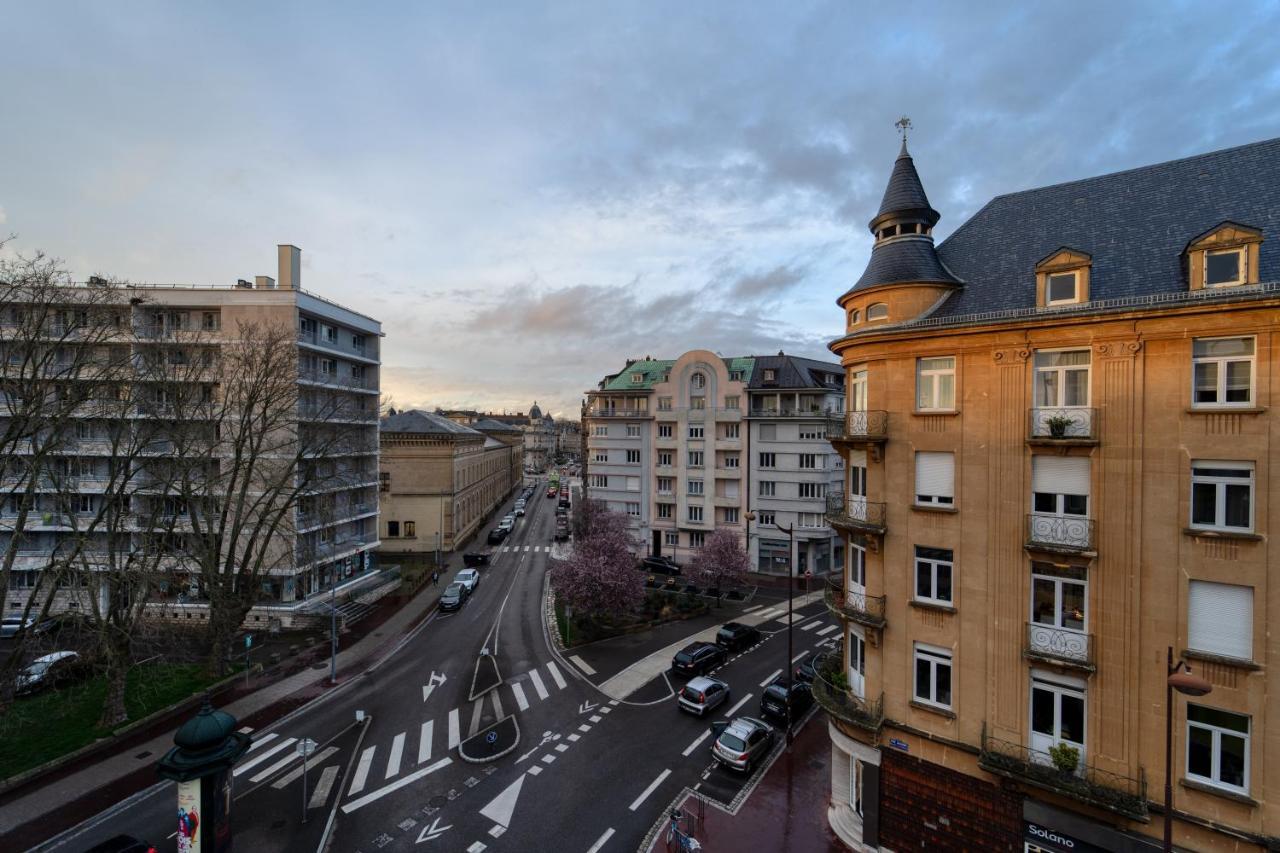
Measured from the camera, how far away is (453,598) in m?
39.4

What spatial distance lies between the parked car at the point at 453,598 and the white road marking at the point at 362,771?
17836mm

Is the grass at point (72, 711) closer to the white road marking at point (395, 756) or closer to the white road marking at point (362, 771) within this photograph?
the white road marking at point (362, 771)

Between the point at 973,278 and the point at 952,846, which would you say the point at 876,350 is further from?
the point at 952,846

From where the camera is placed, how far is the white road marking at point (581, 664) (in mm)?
29314

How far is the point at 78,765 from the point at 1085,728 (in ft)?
106

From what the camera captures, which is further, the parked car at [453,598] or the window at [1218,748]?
the parked car at [453,598]

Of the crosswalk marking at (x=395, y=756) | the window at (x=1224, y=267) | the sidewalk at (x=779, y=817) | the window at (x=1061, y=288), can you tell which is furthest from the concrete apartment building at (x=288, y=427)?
the window at (x=1224, y=267)

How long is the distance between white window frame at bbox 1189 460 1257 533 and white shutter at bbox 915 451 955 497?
4.75m

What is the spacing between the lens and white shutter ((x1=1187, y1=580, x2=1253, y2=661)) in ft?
38.4

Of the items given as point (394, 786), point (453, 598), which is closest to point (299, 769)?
point (394, 786)

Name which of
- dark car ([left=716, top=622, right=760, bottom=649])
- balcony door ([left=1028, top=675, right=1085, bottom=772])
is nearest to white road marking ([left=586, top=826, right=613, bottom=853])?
balcony door ([left=1028, top=675, right=1085, bottom=772])

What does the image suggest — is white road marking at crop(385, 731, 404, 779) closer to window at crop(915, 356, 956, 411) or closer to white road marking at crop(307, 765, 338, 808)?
white road marking at crop(307, 765, 338, 808)

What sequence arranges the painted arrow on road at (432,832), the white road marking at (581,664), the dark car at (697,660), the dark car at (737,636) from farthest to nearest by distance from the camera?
the dark car at (737,636) < the white road marking at (581,664) < the dark car at (697,660) < the painted arrow on road at (432,832)

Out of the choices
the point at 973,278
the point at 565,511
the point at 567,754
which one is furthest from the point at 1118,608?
the point at 565,511
